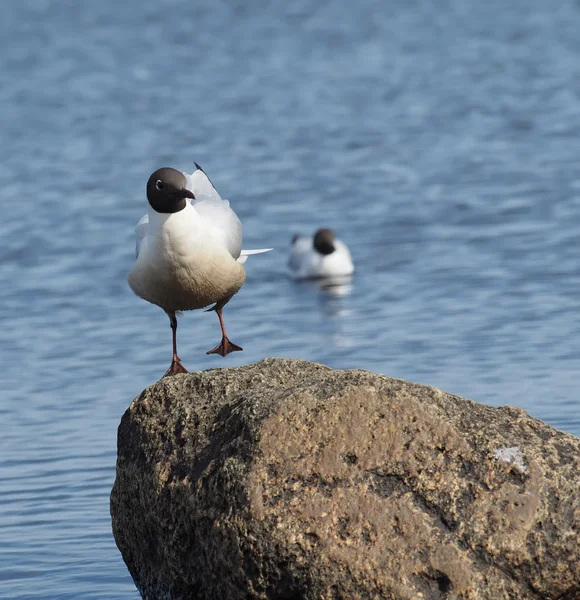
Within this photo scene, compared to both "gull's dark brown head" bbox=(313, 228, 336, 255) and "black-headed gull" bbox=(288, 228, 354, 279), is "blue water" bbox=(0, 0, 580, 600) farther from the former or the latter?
"gull's dark brown head" bbox=(313, 228, 336, 255)

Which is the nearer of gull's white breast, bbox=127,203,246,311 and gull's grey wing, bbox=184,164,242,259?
gull's white breast, bbox=127,203,246,311

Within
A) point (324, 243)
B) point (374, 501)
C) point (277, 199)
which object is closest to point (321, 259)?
point (324, 243)

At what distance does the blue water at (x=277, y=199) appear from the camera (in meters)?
9.20

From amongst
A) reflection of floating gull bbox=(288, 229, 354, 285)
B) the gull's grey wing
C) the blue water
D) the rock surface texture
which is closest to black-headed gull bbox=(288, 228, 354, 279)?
reflection of floating gull bbox=(288, 229, 354, 285)

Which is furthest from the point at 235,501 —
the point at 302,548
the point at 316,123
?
the point at 316,123

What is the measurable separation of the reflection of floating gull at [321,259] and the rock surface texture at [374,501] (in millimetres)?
9219

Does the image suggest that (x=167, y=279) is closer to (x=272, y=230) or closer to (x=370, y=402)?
(x=370, y=402)

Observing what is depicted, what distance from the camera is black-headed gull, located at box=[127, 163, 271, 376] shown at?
6.56 m

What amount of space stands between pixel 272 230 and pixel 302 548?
11887 mm

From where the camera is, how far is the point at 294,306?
1368cm

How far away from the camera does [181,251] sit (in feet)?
21.5

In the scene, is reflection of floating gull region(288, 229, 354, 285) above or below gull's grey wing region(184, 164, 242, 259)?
below

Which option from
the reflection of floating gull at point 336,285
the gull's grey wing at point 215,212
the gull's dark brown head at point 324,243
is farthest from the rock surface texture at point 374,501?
the gull's dark brown head at point 324,243

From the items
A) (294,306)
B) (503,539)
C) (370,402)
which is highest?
(370,402)
